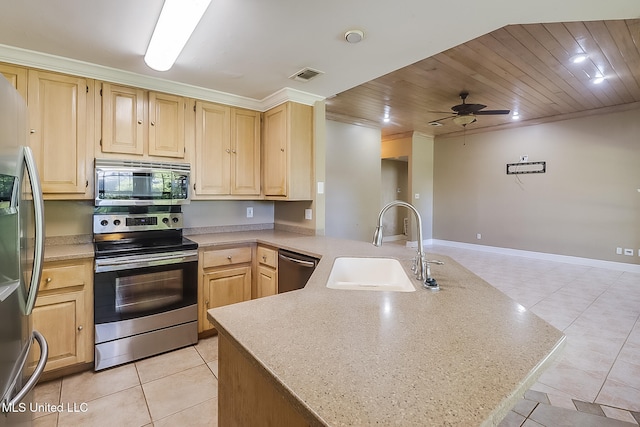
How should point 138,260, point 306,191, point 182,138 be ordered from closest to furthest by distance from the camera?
point 138,260 → point 182,138 → point 306,191

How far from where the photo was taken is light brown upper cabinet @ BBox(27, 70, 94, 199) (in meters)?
2.20

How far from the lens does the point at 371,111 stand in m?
5.02

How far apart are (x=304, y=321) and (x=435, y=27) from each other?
1.85 metres

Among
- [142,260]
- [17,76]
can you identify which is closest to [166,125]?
[17,76]

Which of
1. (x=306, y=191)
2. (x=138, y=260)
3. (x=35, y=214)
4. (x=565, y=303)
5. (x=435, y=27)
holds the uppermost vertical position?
(x=435, y=27)

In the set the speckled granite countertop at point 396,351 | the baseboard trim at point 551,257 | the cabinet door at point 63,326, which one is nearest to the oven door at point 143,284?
the cabinet door at point 63,326

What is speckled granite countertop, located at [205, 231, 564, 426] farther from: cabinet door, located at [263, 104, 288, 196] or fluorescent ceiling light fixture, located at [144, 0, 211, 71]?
cabinet door, located at [263, 104, 288, 196]

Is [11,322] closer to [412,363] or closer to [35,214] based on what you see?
[35,214]

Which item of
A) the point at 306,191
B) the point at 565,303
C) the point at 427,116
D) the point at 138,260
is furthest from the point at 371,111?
the point at 138,260

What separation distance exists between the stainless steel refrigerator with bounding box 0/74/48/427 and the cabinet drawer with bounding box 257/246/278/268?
1.59 m

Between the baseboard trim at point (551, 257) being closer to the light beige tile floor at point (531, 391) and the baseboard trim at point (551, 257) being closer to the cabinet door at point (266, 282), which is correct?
the light beige tile floor at point (531, 391)

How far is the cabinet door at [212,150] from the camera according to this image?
2893mm

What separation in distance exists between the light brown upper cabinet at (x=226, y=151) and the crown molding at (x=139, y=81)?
0.28 feet

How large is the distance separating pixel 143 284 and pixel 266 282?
0.96 m
